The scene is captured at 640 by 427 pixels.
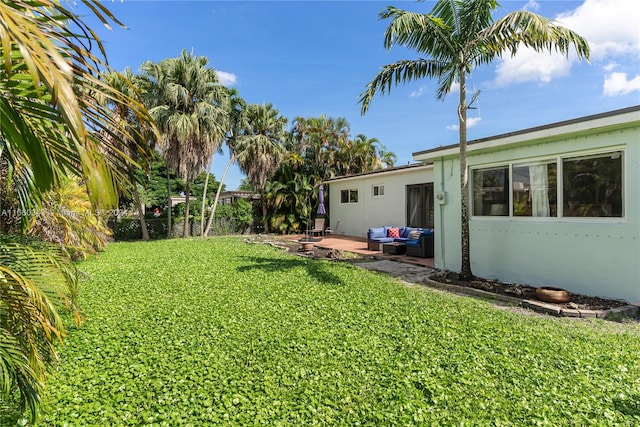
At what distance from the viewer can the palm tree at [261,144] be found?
1988 centimetres

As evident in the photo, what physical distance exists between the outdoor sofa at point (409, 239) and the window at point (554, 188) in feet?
9.65

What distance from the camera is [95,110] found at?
1854 millimetres

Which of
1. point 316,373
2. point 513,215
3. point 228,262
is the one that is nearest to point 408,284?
point 513,215

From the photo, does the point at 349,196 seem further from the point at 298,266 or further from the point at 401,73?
the point at 401,73

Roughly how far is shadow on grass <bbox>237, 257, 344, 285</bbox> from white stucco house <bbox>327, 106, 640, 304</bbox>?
332 cm

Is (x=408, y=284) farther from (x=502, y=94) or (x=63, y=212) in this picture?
(x=63, y=212)

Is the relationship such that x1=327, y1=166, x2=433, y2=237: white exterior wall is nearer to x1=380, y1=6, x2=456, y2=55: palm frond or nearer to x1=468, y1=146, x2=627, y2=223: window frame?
x1=468, y1=146, x2=627, y2=223: window frame

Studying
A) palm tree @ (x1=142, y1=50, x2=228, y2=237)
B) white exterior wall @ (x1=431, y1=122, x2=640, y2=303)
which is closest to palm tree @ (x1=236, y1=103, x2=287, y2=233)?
palm tree @ (x1=142, y1=50, x2=228, y2=237)

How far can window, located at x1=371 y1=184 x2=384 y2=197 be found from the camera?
17.0 m

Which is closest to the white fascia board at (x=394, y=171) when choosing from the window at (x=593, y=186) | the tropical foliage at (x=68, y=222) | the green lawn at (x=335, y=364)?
the window at (x=593, y=186)

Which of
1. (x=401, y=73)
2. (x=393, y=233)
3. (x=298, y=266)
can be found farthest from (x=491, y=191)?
(x=393, y=233)

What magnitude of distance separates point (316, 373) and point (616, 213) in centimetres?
608

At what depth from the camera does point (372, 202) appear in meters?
17.5

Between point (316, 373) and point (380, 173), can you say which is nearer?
point (316, 373)
